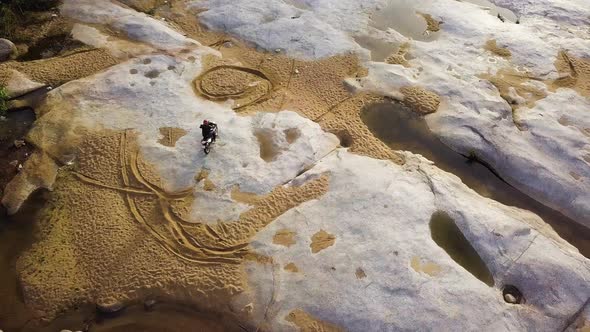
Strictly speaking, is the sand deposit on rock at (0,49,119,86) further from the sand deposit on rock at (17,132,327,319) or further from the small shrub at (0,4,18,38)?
the sand deposit on rock at (17,132,327,319)

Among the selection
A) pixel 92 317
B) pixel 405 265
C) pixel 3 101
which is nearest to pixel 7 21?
pixel 3 101

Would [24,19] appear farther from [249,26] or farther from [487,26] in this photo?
[487,26]

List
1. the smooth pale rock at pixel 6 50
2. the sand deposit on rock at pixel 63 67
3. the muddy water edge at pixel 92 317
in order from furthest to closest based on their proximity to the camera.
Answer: the smooth pale rock at pixel 6 50
the sand deposit on rock at pixel 63 67
the muddy water edge at pixel 92 317

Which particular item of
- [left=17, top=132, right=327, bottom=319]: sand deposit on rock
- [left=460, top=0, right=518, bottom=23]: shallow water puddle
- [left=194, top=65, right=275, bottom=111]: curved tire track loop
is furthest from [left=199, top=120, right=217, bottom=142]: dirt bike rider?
[left=460, top=0, right=518, bottom=23]: shallow water puddle

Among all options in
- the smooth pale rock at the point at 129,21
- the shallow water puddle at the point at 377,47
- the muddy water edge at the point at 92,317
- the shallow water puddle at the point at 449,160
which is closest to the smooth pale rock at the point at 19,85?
the smooth pale rock at the point at 129,21

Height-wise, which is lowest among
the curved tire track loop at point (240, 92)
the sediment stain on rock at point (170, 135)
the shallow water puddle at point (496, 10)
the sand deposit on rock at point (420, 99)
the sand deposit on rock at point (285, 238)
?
the sand deposit on rock at point (285, 238)

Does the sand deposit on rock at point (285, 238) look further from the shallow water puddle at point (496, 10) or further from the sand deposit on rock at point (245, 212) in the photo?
the shallow water puddle at point (496, 10)

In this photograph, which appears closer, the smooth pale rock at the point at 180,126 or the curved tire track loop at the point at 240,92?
the smooth pale rock at the point at 180,126
